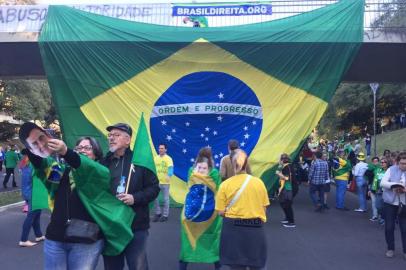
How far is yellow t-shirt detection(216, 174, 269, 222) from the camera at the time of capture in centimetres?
446

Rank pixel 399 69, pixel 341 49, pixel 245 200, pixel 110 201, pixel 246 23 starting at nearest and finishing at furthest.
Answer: pixel 110 201, pixel 245 200, pixel 341 49, pixel 246 23, pixel 399 69

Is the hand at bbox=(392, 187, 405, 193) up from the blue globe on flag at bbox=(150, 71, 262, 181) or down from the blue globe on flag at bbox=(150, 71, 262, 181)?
down

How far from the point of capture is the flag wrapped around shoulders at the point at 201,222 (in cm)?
597

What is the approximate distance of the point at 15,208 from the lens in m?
11.8

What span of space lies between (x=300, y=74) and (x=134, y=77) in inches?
147

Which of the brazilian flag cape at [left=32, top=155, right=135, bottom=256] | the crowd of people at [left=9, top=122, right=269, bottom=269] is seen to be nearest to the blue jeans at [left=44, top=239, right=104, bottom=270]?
the crowd of people at [left=9, top=122, right=269, bottom=269]

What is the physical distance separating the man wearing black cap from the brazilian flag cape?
14 cm

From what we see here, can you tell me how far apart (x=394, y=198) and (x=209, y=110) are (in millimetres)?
4627

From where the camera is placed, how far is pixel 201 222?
6.08 meters

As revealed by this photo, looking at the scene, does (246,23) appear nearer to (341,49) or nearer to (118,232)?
(341,49)

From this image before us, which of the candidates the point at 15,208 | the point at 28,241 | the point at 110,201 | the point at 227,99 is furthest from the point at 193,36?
the point at 110,201

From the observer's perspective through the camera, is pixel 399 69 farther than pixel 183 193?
Yes

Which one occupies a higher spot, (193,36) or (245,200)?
(193,36)

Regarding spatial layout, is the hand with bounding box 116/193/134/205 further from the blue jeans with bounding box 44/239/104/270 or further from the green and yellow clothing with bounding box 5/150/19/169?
the green and yellow clothing with bounding box 5/150/19/169
